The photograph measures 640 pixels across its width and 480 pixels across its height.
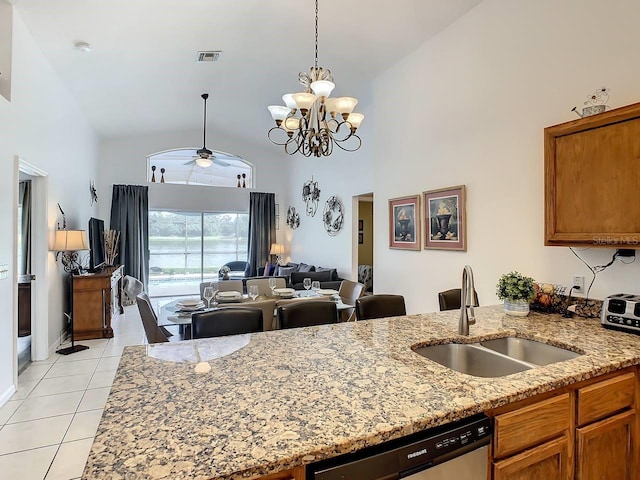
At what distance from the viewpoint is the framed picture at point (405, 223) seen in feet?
13.6

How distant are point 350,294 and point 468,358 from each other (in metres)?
2.48

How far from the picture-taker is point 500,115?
3109mm

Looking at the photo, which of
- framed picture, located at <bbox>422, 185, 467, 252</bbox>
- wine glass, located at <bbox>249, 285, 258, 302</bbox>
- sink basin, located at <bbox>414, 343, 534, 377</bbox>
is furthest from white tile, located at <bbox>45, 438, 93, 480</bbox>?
framed picture, located at <bbox>422, 185, 467, 252</bbox>

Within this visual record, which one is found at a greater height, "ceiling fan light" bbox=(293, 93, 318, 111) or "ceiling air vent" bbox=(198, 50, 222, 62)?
"ceiling air vent" bbox=(198, 50, 222, 62)

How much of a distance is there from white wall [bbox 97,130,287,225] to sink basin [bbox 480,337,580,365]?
295 inches

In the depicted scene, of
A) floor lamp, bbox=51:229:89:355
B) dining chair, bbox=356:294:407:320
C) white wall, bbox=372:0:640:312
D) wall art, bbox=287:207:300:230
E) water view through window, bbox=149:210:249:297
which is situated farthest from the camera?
wall art, bbox=287:207:300:230

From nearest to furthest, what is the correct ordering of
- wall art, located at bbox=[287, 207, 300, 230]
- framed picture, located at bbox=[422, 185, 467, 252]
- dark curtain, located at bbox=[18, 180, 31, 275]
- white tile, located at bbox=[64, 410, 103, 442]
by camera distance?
white tile, located at bbox=[64, 410, 103, 442], framed picture, located at bbox=[422, 185, 467, 252], dark curtain, located at bbox=[18, 180, 31, 275], wall art, located at bbox=[287, 207, 300, 230]

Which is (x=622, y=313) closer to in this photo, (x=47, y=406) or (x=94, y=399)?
(x=94, y=399)

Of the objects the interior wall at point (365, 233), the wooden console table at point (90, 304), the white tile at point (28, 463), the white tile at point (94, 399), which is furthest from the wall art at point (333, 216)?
the white tile at point (28, 463)

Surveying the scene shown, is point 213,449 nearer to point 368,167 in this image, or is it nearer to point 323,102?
point 323,102

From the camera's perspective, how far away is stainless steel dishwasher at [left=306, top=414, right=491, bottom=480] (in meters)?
0.96

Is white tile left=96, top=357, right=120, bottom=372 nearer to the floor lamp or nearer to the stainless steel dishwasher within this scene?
the floor lamp

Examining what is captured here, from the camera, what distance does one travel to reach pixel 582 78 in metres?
2.50

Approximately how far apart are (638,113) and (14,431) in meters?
4.38
